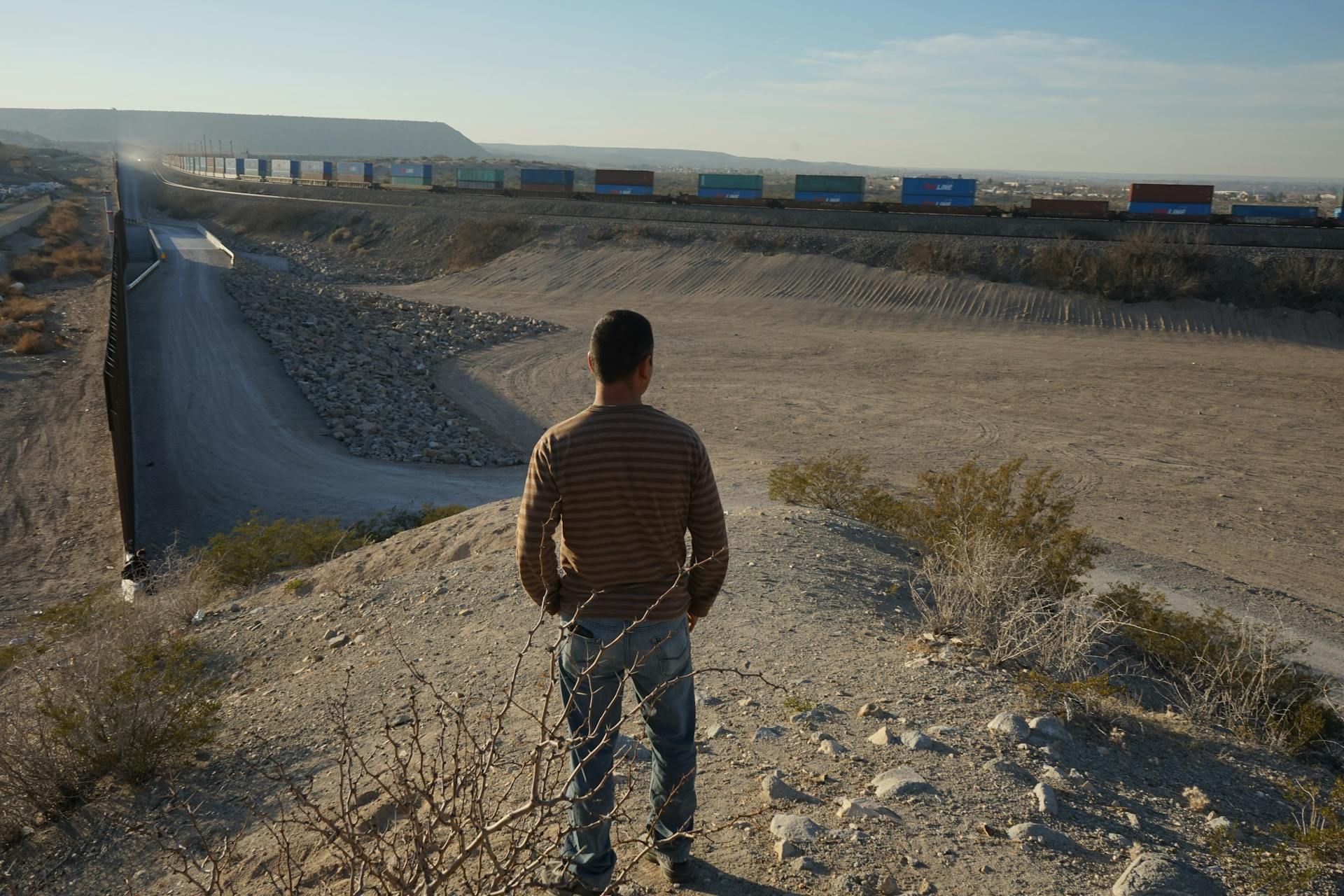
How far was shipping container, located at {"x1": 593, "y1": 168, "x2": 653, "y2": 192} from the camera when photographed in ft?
198

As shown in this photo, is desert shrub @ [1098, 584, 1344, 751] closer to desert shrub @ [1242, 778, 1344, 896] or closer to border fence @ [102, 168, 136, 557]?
desert shrub @ [1242, 778, 1344, 896]

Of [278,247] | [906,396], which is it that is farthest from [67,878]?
[278,247]

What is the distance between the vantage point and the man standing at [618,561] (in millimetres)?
3291

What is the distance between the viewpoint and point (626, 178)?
61312 mm

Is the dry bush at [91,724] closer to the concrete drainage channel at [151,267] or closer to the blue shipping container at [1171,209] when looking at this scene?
the concrete drainage channel at [151,267]

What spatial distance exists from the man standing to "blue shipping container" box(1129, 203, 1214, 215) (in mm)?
46198

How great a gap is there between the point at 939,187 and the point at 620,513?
50388mm

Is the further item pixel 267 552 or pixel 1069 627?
pixel 267 552

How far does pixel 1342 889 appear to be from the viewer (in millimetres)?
3953

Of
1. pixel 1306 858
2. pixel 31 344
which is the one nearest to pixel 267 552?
pixel 1306 858

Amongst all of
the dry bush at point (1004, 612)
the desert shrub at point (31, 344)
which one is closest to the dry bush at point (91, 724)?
the dry bush at point (1004, 612)

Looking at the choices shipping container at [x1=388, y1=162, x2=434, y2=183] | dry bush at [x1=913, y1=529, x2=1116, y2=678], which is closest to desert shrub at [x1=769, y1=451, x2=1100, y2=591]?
dry bush at [x1=913, y1=529, x2=1116, y2=678]

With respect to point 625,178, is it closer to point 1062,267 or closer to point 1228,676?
point 1062,267

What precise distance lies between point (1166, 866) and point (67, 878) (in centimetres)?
523
